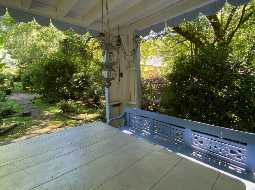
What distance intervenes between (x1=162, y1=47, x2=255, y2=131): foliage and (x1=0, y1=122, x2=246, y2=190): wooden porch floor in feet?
7.14

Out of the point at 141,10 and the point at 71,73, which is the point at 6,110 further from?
the point at 141,10

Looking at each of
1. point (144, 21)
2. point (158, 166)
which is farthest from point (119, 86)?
point (158, 166)

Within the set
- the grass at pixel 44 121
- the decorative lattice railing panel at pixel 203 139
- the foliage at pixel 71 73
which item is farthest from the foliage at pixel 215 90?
the foliage at pixel 71 73

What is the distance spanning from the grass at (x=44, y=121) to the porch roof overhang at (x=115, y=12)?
2.75m

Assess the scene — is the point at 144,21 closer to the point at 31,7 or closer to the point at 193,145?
the point at 31,7

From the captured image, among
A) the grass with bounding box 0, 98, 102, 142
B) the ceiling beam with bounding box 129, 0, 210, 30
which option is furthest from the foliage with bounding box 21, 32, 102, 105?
the ceiling beam with bounding box 129, 0, 210, 30

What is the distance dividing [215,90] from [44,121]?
16.2ft

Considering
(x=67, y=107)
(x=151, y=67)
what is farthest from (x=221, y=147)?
(x=151, y=67)

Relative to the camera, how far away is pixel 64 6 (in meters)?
3.75

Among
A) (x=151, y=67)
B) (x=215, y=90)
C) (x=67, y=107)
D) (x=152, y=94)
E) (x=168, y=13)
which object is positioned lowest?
(x=67, y=107)

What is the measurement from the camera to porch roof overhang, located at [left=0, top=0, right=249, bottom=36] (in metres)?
3.50

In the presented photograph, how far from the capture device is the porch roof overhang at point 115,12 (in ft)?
11.5

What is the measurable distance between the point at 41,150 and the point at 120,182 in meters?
1.06

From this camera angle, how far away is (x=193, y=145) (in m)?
3.01
